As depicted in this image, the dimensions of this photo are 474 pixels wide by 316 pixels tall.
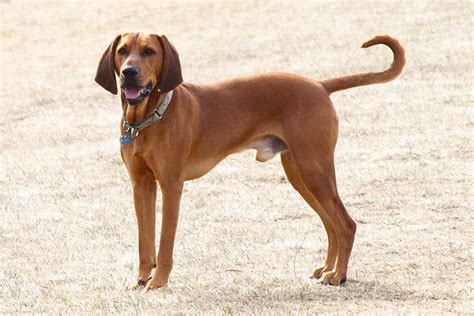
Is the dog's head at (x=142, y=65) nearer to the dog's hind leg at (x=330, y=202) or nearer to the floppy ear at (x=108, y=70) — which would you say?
the floppy ear at (x=108, y=70)

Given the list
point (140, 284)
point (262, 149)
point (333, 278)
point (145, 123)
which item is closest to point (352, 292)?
point (333, 278)

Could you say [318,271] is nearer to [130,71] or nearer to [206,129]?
[206,129]

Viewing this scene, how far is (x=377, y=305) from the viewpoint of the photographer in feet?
22.8

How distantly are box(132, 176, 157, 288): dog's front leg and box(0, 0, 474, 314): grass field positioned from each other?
21 centimetres

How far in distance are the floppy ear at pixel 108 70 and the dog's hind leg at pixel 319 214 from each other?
144 centimetres

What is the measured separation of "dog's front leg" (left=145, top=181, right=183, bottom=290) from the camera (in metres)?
7.53

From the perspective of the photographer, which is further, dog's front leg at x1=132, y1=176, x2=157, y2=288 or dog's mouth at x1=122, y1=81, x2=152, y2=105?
dog's front leg at x1=132, y1=176, x2=157, y2=288

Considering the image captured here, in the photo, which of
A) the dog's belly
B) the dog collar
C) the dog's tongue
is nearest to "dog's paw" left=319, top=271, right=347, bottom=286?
the dog's belly

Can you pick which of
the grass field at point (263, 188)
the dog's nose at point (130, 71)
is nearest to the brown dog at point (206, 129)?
the dog's nose at point (130, 71)

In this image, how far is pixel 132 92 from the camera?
7.35 m

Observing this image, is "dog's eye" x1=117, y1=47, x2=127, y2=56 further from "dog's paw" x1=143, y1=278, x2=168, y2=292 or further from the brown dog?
"dog's paw" x1=143, y1=278, x2=168, y2=292

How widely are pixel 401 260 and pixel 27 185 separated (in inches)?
215

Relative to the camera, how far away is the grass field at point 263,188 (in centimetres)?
757

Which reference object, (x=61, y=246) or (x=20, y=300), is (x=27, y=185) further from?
(x=20, y=300)
